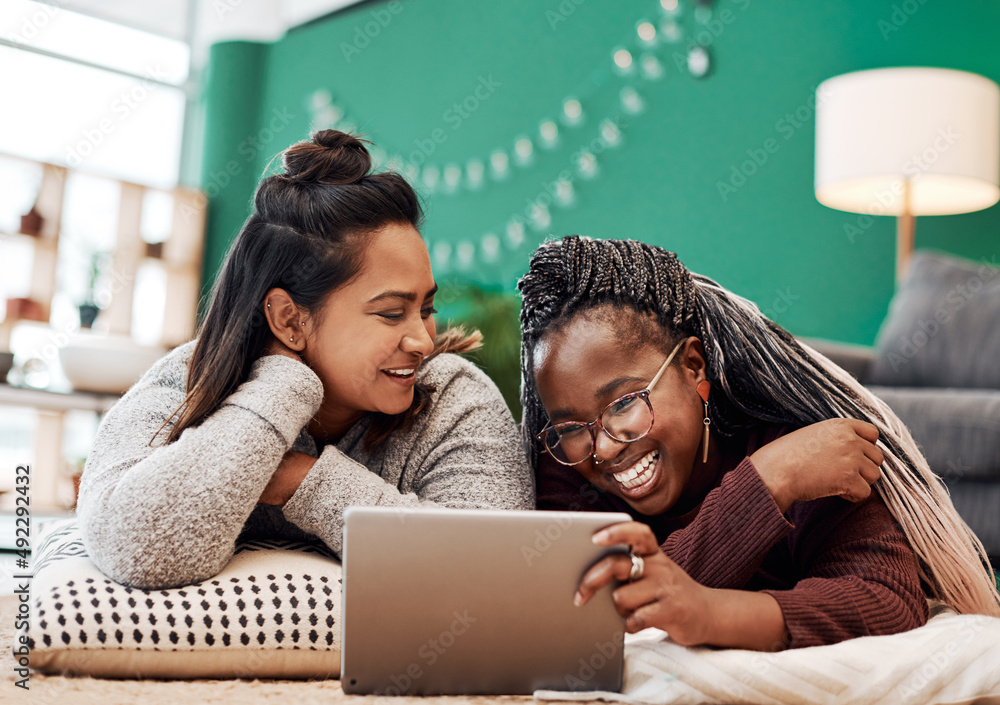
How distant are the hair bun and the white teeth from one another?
625 millimetres

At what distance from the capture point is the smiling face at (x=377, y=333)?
1.35 m

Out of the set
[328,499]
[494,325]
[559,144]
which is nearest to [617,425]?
[328,499]

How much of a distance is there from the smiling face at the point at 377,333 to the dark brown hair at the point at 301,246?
1.1 inches

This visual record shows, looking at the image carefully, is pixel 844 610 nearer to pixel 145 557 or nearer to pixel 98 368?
pixel 145 557

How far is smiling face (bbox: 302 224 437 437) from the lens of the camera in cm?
135

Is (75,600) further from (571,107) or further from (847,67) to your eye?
(571,107)

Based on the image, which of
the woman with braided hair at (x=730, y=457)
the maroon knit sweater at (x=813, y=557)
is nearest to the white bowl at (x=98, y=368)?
the woman with braided hair at (x=730, y=457)

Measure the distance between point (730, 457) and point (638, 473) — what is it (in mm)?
181

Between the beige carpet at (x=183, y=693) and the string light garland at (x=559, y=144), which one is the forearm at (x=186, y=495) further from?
the string light garland at (x=559, y=144)

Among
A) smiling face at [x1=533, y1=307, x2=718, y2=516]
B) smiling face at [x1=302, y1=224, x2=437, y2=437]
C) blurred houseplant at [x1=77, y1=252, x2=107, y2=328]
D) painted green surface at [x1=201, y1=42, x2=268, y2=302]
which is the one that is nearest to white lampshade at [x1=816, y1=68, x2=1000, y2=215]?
smiling face at [x1=533, y1=307, x2=718, y2=516]

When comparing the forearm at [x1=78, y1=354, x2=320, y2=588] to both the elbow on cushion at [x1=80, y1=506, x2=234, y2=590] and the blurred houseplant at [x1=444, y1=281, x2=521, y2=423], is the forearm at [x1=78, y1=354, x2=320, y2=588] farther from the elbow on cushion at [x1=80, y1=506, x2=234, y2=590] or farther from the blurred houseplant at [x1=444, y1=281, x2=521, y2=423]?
the blurred houseplant at [x1=444, y1=281, x2=521, y2=423]

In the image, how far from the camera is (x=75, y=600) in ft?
3.52

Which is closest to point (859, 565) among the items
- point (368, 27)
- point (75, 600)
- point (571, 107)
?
point (75, 600)

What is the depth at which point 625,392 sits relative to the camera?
4.05ft
